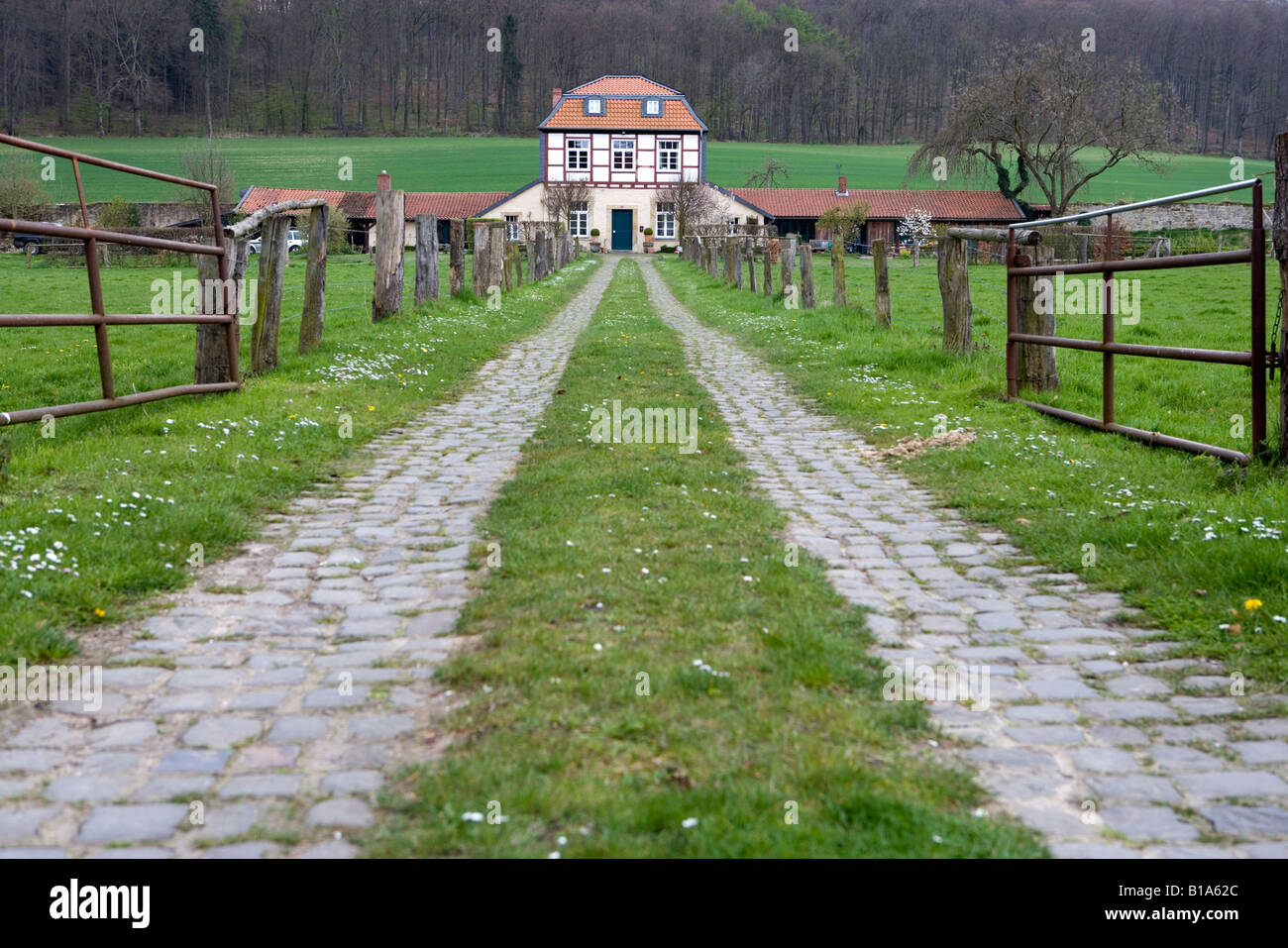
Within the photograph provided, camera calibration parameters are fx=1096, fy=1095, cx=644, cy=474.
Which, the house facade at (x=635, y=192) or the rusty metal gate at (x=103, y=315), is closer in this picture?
the rusty metal gate at (x=103, y=315)

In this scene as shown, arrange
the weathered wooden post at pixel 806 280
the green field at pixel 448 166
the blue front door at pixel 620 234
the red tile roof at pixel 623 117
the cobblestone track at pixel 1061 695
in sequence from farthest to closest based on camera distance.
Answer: the green field at pixel 448 166, the red tile roof at pixel 623 117, the blue front door at pixel 620 234, the weathered wooden post at pixel 806 280, the cobblestone track at pixel 1061 695

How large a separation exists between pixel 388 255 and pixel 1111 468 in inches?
448

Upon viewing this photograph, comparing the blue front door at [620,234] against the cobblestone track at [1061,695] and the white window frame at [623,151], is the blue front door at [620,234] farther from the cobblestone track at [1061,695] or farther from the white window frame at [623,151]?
the cobblestone track at [1061,695]

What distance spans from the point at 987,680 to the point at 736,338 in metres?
14.2

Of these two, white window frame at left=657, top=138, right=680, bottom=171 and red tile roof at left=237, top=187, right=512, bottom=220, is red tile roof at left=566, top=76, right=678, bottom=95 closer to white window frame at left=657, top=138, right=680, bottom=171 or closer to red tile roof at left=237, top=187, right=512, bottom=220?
white window frame at left=657, top=138, right=680, bottom=171

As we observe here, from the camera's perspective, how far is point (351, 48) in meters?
114

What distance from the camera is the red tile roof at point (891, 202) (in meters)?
74.1

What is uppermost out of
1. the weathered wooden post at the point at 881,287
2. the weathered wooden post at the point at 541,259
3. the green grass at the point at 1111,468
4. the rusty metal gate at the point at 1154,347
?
the weathered wooden post at the point at 541,259

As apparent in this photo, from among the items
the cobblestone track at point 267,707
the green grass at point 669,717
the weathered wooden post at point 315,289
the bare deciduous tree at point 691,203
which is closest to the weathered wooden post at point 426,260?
the weathered wooden post at point 315,289

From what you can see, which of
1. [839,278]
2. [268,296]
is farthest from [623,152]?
[268,296]

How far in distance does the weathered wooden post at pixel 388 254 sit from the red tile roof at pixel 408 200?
56.1 meters

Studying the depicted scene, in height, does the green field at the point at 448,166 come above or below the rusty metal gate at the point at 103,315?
above

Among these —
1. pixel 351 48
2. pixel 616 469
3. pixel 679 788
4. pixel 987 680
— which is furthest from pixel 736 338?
pixel 351 48
